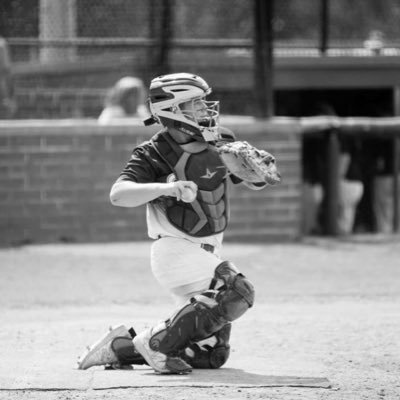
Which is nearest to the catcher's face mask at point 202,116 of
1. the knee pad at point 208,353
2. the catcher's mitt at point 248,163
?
the catcher's mitt at point 248,163

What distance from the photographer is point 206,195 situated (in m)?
4.87

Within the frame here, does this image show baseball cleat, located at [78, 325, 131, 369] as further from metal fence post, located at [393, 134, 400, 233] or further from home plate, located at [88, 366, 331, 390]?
metal fence post, located at [393, 134, 400, 233]

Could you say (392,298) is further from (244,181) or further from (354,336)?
(244,181)

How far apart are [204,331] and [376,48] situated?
8.18m

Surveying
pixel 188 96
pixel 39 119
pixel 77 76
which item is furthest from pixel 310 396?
pixel 77 76

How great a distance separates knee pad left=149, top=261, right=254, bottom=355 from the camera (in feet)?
15.2

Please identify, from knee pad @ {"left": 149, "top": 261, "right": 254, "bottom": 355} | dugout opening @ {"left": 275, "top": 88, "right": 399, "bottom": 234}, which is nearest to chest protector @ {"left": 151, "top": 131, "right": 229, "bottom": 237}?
knee pad @ {"left": 149, "top": 261, "right": 254, "bottom": 355}

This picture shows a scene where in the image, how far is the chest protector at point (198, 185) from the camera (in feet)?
15.9

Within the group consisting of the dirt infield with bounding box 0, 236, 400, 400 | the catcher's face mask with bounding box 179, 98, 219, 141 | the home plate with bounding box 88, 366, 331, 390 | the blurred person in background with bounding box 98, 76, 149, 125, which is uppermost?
the catcher's face mask with bounding box 179, 98, 219, 141

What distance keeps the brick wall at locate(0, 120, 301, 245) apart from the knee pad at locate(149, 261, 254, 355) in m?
5.23

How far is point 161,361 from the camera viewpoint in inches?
186

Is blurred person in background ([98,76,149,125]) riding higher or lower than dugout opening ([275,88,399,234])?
higher

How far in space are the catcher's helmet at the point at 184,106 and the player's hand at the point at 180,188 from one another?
470mm

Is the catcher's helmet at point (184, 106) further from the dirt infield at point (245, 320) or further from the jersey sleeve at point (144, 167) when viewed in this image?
the dirt infield at point (245, 320)
